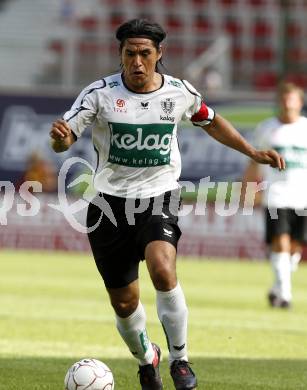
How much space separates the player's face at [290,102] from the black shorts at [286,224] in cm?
118

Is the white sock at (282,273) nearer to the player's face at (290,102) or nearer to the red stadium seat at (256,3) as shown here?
the player's face at (290,102)

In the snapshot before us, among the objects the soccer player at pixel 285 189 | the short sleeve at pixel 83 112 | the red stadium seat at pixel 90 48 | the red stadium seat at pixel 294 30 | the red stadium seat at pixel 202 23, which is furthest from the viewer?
the red stadium seat at pixel 202 23

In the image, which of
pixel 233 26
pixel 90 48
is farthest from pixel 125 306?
pixel 233 26

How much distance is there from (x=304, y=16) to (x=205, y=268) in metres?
8.49

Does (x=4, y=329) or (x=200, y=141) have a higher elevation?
(x=4, y=329)

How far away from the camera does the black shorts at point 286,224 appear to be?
1388 centimetres

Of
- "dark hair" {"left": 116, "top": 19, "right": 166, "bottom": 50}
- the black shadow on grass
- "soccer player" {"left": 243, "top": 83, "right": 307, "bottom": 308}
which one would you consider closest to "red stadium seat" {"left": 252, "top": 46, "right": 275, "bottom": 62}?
"soccer player" {"left": 243, "top": 83, "right": 307, "bottom": 308}

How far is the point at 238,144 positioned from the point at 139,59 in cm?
92

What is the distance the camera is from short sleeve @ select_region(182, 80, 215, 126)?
7391mm

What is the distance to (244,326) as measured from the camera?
1157 centimetres

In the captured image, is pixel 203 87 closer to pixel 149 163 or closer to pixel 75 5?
pixel 75 5

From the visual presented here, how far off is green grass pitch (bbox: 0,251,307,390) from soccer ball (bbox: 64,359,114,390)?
0.61 metres

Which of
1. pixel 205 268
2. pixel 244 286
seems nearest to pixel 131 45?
pixel 244 286

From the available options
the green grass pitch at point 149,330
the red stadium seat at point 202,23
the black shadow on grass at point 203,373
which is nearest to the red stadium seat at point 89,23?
the red stadium seat at point 202,23
